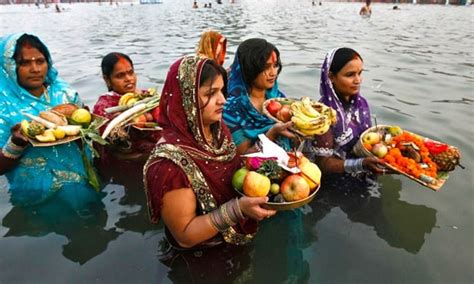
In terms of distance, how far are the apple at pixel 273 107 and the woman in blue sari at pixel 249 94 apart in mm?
105

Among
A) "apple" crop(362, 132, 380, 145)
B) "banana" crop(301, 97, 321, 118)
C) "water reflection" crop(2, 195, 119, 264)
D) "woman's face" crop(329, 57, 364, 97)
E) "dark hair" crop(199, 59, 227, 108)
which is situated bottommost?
"water reflection" crop(2, 195, 119, 264)

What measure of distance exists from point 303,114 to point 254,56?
30.2 inches

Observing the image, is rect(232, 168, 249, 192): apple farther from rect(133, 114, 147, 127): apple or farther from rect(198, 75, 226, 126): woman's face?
rect(133, 114, 147, 127): apple

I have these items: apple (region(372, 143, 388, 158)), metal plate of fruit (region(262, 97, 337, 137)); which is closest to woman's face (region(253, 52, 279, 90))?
metal plate of fruit (region(262, 97, 337, 137))

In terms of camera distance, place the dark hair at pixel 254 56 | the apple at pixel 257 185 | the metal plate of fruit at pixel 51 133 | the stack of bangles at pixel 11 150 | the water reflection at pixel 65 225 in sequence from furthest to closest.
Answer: the water reflection at pixel 65 225 < the dark hair at pixel 254 56 < the stack of bangles at pixel 11 150 < the metal plate of fruit at pixel 51 133 < the apple at pixel 257 185

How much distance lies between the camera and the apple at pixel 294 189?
2147 mm

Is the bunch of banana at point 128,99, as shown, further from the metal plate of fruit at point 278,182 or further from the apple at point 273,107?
the metal plate of fruit at point 278,182

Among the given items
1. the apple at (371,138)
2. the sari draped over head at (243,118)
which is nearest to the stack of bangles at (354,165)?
the apple at (371,138)

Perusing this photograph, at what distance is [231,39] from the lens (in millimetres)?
16562

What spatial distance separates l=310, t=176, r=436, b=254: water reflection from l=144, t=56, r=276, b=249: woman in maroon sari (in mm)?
1910

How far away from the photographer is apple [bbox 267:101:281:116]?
11.1 feet

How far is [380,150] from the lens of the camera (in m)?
3.23

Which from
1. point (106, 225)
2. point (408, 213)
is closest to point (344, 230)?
point (408, 213)

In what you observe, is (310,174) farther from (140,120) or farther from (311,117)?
(140,120)
